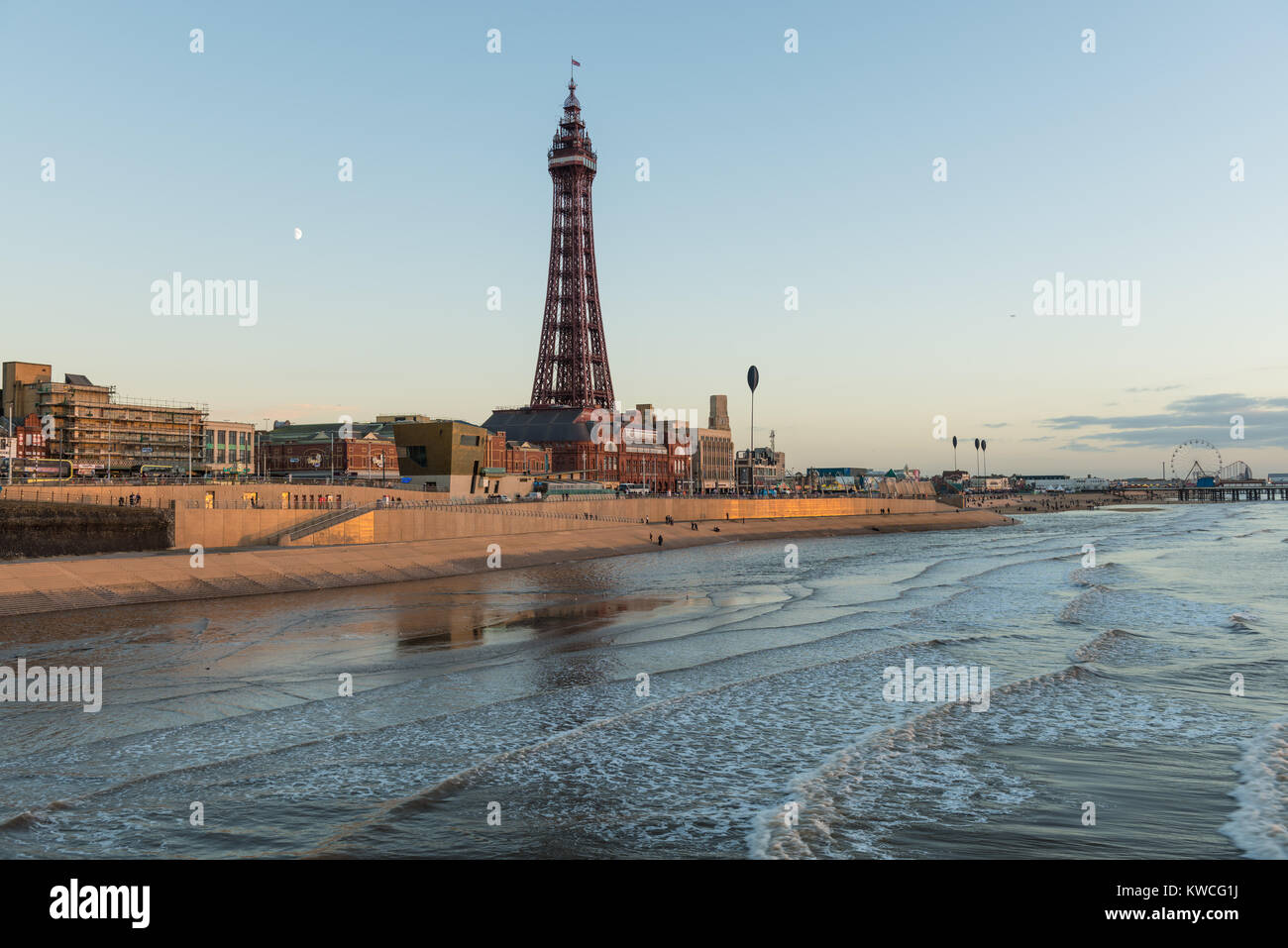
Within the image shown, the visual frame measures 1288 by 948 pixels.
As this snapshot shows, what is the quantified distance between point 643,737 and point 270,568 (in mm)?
32476

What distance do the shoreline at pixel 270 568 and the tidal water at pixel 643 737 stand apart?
2831mm

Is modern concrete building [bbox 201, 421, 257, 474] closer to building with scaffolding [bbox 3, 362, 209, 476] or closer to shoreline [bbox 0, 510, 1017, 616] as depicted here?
building with scaffolding [bbox 3, 362, 209, 476]

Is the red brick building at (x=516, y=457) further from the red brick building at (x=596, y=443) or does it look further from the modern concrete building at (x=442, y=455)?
the modern concrete building at (x=442, y=455)

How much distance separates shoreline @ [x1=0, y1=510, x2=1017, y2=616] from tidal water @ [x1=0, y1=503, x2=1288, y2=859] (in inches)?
111

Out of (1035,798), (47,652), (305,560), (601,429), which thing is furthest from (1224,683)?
(601,429)

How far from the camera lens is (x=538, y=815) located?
12797 mm

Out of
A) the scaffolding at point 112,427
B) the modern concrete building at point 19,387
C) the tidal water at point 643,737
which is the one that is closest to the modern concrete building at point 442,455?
the scaffolding at point 112,427

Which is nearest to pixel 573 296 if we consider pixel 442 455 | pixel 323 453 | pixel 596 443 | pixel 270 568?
pixel 596 443

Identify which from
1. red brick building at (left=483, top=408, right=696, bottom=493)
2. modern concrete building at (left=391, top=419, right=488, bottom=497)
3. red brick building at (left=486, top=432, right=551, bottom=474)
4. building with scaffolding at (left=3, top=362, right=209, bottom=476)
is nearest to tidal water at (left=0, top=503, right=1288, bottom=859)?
modern concrete building at (left=391, top=419, right=488, bottom=497)

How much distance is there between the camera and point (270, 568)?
43.9 meters

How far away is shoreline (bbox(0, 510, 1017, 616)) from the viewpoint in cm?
3569

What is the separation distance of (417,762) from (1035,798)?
1009 centimetres
